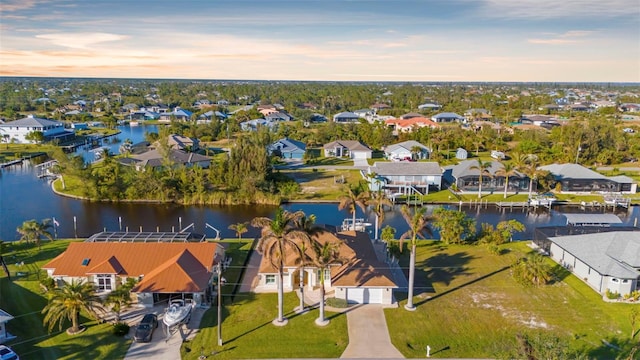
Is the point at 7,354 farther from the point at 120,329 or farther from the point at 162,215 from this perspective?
the point at 162,215

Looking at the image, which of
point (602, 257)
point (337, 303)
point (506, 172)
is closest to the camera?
point (337, 303)

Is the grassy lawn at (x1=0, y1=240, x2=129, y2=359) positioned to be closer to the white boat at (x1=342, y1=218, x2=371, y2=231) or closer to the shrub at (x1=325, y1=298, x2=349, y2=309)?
the shrub at (x1=325, y1=298, x2=349, y2=309)

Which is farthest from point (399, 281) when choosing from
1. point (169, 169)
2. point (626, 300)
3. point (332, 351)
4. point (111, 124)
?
point (111, 124)

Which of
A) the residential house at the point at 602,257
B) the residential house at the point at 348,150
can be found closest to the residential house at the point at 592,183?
the residential house at the point at 602,257

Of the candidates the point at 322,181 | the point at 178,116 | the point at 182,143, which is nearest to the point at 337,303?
the point at 322,181

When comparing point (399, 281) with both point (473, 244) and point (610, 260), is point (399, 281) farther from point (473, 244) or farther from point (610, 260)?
point (610, 260)
